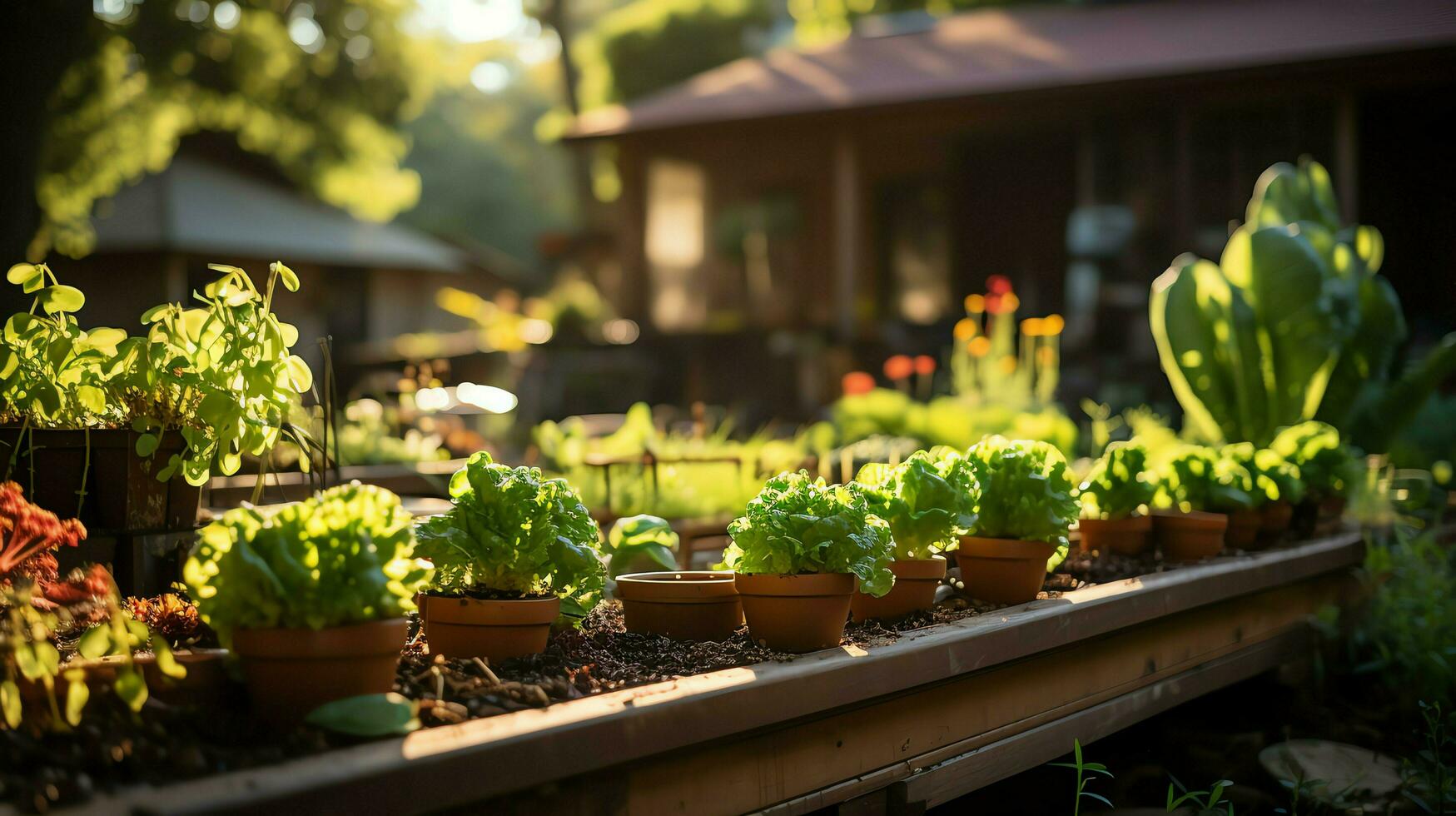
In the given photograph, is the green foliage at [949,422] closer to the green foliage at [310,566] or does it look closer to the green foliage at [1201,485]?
the green foliage at [1201,485]

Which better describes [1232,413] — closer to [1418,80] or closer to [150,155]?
[1418,80]

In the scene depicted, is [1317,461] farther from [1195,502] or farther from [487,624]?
[487,624]

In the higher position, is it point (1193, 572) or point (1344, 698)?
point (1193, 572)

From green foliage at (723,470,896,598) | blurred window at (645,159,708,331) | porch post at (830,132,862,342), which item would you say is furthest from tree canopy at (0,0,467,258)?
green foliage at (723,470,896,598)

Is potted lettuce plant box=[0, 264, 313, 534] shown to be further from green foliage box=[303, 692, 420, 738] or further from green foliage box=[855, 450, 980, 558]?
green foliage box=[855, 450, 980, 558]

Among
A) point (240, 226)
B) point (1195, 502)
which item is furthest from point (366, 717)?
point (240, 226)

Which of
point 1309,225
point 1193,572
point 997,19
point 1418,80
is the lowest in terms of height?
point 1193,572

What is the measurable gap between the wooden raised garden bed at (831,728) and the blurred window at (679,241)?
38.4ft

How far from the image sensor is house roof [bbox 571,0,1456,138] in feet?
32.5

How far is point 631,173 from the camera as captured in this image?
1292 cm

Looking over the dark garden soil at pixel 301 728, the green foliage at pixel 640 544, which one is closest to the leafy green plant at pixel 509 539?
the dark garden soil at pixel 301 728

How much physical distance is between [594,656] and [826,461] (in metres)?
2.58

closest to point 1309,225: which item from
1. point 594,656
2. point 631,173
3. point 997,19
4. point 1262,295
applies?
point 1262,295

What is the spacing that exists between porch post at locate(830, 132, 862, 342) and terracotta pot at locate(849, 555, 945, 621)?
26.8 ft
